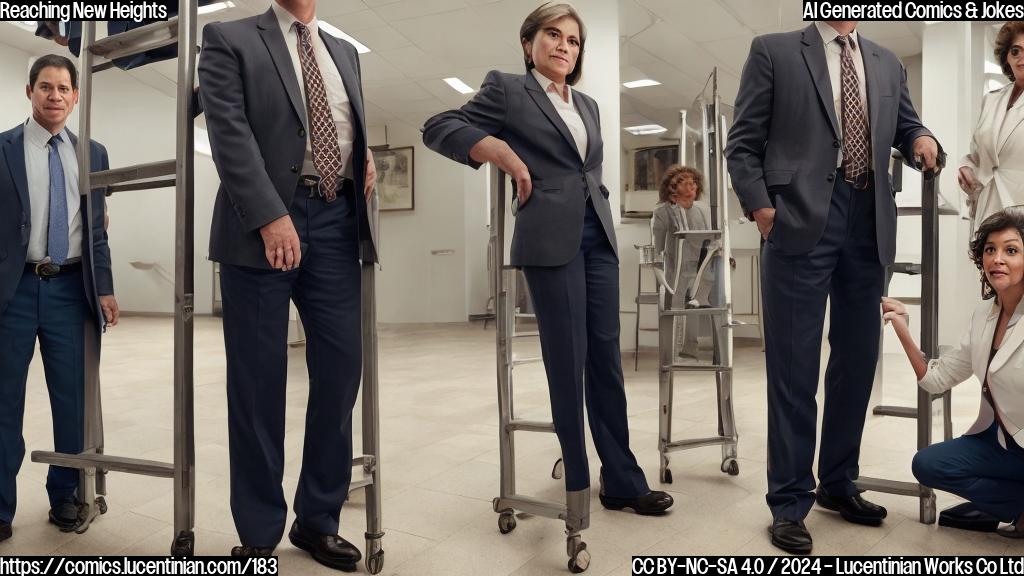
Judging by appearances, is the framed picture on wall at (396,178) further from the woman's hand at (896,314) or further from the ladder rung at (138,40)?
the woman's hand at (896,314)

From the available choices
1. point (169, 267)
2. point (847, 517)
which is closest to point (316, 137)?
point (847, 517)

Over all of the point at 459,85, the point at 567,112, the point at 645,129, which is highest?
the point at 459,85

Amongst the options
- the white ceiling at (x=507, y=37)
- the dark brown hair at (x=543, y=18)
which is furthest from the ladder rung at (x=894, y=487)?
the white ceiling at (x=507, y=37)

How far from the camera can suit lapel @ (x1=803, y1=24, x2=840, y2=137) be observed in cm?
208

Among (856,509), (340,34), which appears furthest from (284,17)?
(340,34)

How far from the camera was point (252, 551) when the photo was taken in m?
1.85

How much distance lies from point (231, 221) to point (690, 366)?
1.73m

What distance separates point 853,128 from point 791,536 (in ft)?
3.69

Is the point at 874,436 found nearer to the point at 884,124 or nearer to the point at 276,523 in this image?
the point at 884,124

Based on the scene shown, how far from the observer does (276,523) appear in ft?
6.17

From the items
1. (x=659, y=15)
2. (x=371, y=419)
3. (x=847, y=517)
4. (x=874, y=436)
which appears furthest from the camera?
(x=659, y=15)

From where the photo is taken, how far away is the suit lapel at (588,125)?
218 cm

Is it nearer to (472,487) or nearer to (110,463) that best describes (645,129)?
(472,487)

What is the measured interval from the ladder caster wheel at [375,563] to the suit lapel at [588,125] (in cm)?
118
